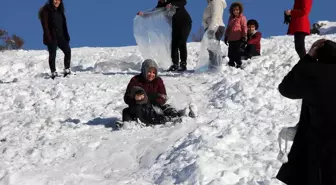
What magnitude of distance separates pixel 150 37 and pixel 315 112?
8156 millimetres

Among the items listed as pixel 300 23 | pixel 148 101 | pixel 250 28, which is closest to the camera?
pixel 148 101

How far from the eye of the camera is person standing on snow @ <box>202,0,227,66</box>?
10383 millimetres

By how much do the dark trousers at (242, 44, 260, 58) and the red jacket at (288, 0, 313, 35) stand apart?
2551mm

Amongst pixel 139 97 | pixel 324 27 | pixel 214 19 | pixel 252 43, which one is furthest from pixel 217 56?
pixel 324 27

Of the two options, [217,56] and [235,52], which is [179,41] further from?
[235,52]

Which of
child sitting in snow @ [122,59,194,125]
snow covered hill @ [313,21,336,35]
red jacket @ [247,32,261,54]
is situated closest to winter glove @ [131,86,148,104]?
child sitting in snow @ [122,59,194,125]

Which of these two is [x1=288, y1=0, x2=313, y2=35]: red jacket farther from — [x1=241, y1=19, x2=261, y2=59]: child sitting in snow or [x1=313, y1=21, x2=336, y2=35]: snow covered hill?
[x1=313, y1=21, x2=336, y2=35]: snow covered hill

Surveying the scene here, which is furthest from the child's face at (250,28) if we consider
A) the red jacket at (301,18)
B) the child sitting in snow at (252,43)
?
the red jacket at (301,18)

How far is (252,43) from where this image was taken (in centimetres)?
1157

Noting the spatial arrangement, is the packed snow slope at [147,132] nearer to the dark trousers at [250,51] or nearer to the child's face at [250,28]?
the dark trousers at [250,51]

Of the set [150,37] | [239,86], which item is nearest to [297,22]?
[239,86]

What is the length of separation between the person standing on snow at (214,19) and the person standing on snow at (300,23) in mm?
1891

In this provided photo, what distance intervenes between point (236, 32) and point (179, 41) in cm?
115

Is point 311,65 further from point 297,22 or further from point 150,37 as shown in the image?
point 150,37
